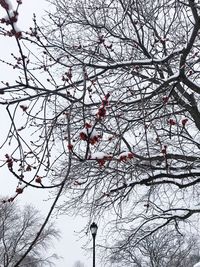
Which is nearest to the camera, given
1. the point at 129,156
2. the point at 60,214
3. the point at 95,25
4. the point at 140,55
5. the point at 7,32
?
the point at 129,156

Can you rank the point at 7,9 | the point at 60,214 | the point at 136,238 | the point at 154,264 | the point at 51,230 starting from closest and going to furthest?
the point at 7,9 → the point at 60,214 → the point at 136,238 → the point at 154,264 → the point at 51,230

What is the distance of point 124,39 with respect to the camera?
25.7ft

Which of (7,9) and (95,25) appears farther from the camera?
(95,25)

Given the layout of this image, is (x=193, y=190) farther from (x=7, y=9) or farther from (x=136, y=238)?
(x=7, y=9)

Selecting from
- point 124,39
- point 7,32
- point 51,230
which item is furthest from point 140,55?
point 51,230

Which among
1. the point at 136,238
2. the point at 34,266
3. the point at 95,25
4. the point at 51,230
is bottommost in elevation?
the point at 136,238

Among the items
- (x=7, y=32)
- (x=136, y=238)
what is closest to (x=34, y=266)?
(x=136, y=238)

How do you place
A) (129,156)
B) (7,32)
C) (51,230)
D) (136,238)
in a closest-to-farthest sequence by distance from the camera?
(129,156) < (7,32) < (136,238) < (51,230)

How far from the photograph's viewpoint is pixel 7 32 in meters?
3.34

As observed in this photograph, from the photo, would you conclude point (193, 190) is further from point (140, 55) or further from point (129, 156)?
point (129, 156)

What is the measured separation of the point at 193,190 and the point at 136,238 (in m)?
2.36

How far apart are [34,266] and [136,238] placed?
70.4 ft

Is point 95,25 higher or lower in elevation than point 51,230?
lower

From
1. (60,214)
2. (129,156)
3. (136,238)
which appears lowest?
(129,156)
